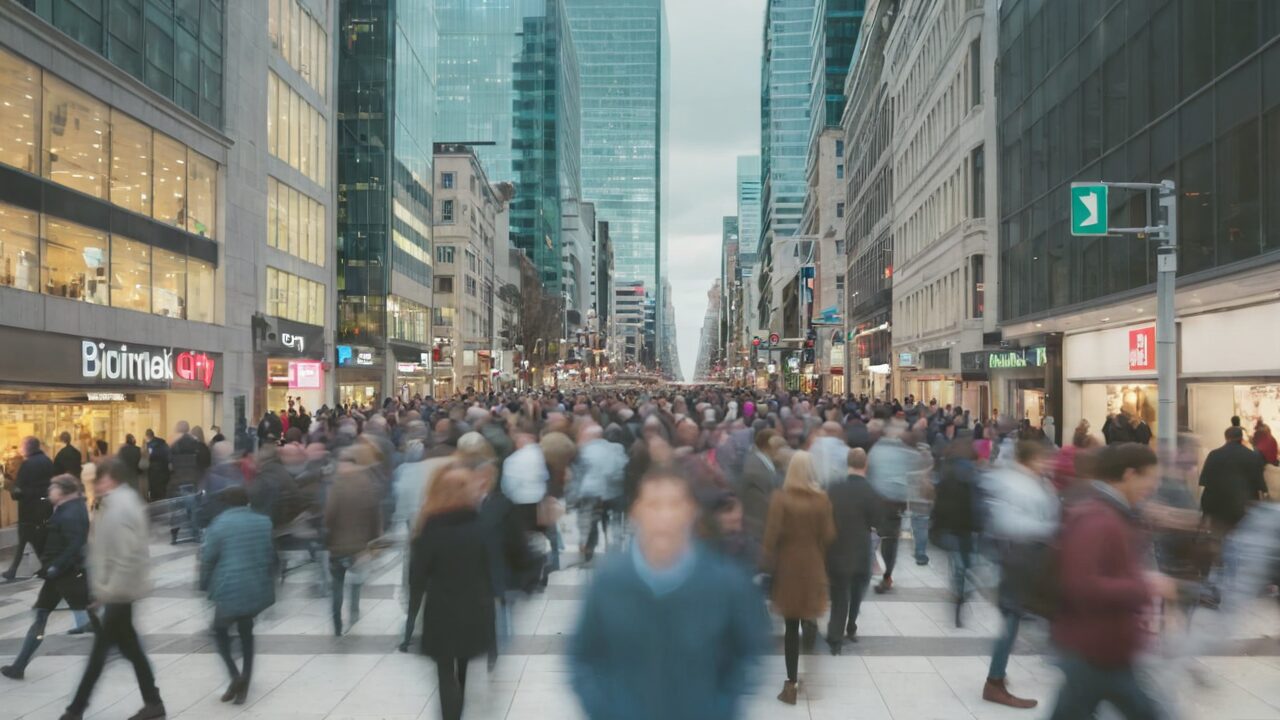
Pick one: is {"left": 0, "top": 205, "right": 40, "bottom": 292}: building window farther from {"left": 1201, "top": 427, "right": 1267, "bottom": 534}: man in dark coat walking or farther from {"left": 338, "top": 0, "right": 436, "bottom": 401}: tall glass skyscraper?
{"left": 338, "top": 0, "right": 436, "bottom": 401}: tall glass skyscraper

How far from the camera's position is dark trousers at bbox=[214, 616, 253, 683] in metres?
7.41

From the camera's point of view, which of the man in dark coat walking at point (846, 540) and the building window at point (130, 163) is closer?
the man in dark coat walking at point (846, 540)

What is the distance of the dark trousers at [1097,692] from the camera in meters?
4.57

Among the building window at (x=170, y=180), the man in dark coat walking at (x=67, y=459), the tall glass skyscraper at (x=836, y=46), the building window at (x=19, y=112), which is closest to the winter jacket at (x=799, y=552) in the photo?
the man in dark coat walking at (x=67, y=459)

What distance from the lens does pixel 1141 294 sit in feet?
71.9

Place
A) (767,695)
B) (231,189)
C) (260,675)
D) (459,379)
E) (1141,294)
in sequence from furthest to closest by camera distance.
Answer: (459,379) → (231,189) → (1141,294) → (260,675) → (767,695)

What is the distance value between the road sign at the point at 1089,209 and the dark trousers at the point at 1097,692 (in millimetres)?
12335

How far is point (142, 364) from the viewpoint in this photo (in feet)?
82.6

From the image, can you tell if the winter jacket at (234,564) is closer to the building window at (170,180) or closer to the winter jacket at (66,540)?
the winter jacket at (66,540)

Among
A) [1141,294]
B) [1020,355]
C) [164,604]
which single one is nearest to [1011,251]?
[1020,355]

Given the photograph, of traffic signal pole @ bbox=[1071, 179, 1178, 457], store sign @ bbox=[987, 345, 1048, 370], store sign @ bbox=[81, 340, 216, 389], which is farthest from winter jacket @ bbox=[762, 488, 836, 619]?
store sign @ bbox=[987, 345, 1048, 370]

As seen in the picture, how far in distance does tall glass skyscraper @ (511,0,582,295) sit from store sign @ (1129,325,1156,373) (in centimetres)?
12194

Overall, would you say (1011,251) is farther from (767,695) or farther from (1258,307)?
(767,695)

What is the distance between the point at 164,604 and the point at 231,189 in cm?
2395
